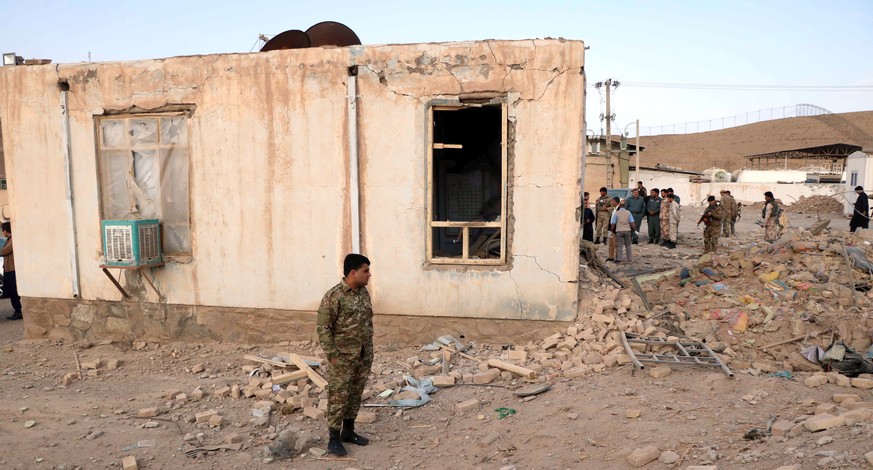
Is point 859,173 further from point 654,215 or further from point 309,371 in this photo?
point 309,371

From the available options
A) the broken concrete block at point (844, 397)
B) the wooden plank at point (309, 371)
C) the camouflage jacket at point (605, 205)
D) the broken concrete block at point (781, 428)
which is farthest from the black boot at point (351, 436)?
the camouflage jacket at point (605, 205)

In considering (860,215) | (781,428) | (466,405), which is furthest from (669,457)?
(860,215)

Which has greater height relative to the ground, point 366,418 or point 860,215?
point 860,215

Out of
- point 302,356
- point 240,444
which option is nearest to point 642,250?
point 302,356

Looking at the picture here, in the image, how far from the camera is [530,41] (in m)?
6.03

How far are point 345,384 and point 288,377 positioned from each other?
1821 millimetres

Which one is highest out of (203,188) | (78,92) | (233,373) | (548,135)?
(78,92)

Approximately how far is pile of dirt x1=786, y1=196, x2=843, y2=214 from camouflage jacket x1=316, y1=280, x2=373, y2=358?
27.7m

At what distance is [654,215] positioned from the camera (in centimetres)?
1444

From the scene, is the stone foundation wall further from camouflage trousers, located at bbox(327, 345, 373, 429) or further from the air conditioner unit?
camouflage trousers, located at bbox(327, 345, 373, 429)

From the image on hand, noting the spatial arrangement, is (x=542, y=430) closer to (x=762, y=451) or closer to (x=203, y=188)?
(x=762, y=451)

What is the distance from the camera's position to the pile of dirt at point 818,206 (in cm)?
2631

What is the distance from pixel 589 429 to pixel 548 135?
304 centimetres

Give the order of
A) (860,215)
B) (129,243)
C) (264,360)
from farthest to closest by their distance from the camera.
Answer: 1. (860,215)
2. (129,243)
3. (264,360)
